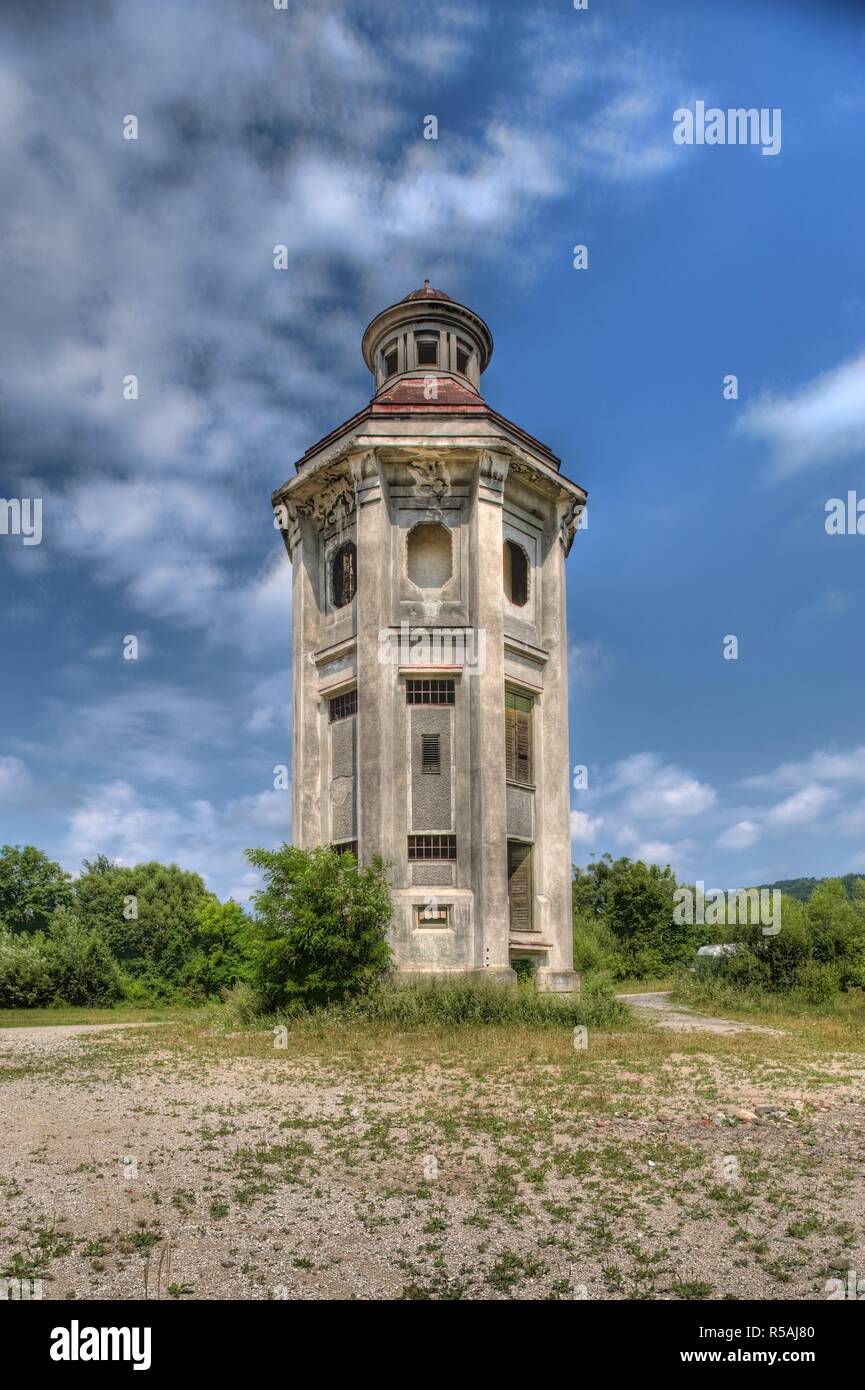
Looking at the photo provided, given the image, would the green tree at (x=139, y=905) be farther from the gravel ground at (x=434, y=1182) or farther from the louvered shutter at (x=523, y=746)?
the gravel ground at (x=434, y=1182)

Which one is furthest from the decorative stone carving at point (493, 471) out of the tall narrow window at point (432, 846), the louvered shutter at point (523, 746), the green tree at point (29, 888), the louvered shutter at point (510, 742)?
the green tree at point (29, 888)

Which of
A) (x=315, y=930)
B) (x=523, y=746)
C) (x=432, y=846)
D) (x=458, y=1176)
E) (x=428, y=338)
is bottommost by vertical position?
(x=458, y=1176)

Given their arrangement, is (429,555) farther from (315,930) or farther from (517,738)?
(315,930)

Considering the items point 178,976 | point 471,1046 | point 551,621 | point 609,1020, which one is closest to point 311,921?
point 471,1046

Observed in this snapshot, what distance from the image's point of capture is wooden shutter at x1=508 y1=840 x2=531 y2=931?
25797mm

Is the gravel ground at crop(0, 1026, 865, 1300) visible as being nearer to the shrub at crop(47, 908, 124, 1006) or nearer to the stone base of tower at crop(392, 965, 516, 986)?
the stone base of tower at crop(392, 965, 516, 986)

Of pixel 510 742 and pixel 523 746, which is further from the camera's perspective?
pixel 523 746

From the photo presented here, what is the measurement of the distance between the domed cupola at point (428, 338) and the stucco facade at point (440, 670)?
1249mm

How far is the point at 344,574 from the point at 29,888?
1527 inches

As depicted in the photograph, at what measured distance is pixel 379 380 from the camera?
104ft

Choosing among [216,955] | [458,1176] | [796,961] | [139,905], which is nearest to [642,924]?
[796,961]

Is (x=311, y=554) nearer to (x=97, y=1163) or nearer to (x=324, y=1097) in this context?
(x=324, y=1097)

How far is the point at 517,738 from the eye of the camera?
1052 inches

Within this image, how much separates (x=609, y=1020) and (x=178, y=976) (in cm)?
2516
